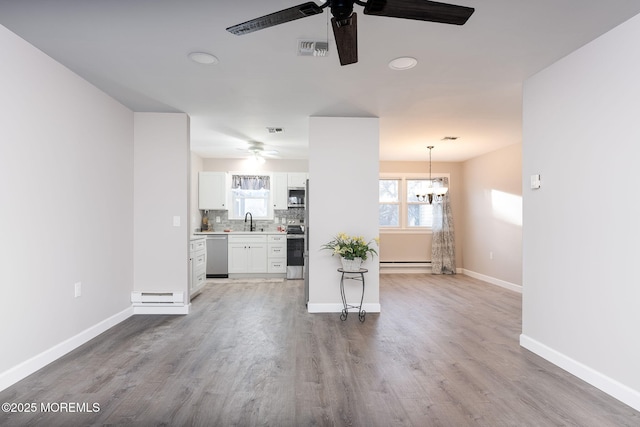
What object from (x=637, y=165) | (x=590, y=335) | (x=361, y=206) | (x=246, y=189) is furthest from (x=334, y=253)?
(x=246, y=189)

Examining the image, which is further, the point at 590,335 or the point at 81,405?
the point at 590,335

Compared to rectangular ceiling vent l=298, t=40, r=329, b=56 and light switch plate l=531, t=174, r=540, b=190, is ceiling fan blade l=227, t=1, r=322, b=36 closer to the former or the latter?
rectangular ceiling vent l=298, t=40, r=329, b=56

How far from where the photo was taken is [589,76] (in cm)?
246

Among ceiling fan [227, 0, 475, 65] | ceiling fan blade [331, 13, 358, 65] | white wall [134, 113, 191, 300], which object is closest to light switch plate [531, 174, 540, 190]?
ceiling fan [227, 0, 475, 65]

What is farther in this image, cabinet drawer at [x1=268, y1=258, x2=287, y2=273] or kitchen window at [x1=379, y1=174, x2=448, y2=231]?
kitchen window at [x1=379, y1=174, x2=448, y2=231]

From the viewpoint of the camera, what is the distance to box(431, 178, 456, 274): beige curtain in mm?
7156

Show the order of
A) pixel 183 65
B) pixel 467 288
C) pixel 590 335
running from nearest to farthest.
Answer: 1. pixel 590 335
2. pixel 183 65
3. pixel 467 288

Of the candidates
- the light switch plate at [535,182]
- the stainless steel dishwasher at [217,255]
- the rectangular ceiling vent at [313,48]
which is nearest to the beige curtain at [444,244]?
the light switch plate at [535,182]

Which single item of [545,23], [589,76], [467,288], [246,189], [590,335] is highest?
[545,23]

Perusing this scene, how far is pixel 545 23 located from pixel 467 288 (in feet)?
14.8

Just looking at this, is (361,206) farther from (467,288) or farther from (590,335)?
(467,288)

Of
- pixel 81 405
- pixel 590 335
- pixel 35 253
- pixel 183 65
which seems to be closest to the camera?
pixel 81 405

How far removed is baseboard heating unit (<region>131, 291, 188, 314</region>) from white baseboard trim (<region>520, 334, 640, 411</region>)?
3820 mm

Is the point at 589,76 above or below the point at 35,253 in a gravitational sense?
above
